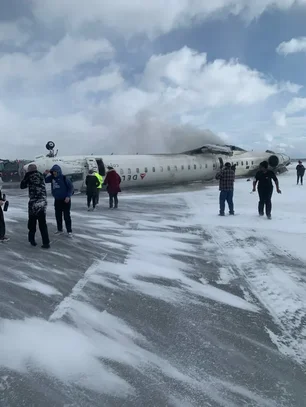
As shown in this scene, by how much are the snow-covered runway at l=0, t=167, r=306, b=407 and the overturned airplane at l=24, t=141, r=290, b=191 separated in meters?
13.9

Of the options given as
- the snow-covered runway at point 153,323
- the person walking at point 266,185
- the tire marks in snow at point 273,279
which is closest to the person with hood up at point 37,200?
the snow-covered runway at point 153,323

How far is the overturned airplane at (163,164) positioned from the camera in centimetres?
2109

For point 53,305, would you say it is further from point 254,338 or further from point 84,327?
point 254,338

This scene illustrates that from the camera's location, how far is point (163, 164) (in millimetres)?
25500

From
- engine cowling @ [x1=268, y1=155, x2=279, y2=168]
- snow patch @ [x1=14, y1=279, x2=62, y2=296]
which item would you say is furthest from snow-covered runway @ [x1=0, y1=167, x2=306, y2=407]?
engine cowling @ [x1=268, y1=155, x2=279, y2=168]

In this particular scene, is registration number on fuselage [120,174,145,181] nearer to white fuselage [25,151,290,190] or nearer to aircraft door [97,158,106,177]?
white fuselage [25,151,290,190]

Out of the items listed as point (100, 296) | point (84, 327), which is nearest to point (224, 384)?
point (84, 327)

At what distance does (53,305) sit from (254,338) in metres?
2.34

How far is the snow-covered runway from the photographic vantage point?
282cm

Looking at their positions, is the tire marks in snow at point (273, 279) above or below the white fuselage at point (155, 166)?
below

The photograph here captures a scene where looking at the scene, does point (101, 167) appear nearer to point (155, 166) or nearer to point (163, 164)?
point (155, 166)

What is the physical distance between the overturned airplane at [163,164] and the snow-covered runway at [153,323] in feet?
45.7

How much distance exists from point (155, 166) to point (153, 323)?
21.4 metres

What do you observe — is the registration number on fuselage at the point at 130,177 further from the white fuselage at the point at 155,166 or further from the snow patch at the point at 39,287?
the snow patch at the point at 39,287
